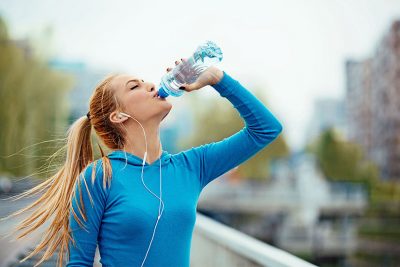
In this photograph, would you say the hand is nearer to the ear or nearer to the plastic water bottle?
the plastic water bottle

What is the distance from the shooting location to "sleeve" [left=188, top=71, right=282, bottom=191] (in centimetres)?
189

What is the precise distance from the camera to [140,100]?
184 centimetres

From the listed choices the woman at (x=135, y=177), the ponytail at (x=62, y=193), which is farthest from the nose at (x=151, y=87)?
the ponytail at (x=62, y=193)

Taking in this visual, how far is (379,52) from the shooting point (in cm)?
5447

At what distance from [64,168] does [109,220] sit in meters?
0.30

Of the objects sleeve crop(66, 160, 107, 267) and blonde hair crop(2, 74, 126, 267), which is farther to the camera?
blonde hair crop(2, 74, 126, 267)

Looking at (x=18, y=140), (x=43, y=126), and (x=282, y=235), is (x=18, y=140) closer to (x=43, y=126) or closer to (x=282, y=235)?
(x=43, y=126)

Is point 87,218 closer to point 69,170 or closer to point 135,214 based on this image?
point 135,214

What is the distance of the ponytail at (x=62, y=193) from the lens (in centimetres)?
178

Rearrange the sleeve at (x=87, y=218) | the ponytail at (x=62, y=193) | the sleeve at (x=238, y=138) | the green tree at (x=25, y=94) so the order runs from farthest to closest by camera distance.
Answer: the green tree at (x=25, y=94)
the sleeve at (x=238, y=138)
the ponytail at (x=62, y=193)
the sleeve at (x=87, y=218)

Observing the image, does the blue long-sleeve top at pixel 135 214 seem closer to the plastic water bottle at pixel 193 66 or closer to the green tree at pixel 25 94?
the plastic water bottle at pixel 193 66

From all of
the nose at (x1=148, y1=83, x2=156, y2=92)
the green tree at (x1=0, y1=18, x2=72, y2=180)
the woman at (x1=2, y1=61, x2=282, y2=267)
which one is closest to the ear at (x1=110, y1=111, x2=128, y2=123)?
the woman at (x1=2, y1=61, x2=282, y2=267)

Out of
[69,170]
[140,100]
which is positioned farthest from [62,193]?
A: [140,100]

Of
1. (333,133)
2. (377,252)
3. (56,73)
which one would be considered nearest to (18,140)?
(56,73)
